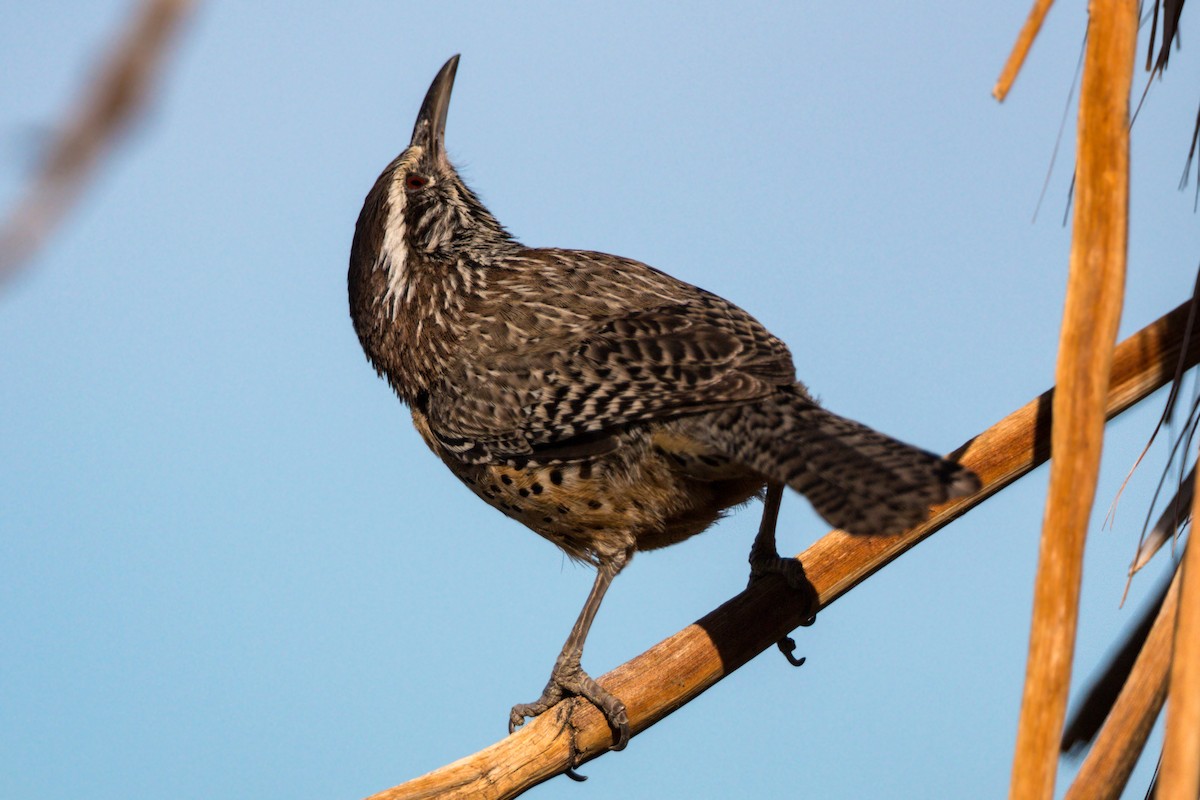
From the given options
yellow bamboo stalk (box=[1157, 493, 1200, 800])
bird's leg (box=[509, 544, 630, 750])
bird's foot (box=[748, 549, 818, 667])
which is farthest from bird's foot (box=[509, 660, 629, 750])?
yellow bamboo stalk (box=[1157, 493, 1200, 800])

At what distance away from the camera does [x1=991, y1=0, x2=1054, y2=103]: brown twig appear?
1543 mm

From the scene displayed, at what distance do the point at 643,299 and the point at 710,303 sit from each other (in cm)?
22

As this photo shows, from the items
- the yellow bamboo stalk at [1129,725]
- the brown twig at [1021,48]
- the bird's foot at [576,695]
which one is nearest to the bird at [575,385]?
the bird's foot at [576,695]

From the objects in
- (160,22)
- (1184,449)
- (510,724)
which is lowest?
(510,724)

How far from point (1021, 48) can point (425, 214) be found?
3.02m

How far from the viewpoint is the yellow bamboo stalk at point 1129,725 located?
5.38ft

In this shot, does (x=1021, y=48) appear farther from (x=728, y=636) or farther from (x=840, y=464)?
(x=728, y=636)

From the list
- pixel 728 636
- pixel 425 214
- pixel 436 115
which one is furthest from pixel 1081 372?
pixel 436 115

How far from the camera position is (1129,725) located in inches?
66.3

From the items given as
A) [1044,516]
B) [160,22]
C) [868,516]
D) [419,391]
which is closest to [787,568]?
[868,516]

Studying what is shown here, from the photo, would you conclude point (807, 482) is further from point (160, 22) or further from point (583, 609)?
point (160, 22)

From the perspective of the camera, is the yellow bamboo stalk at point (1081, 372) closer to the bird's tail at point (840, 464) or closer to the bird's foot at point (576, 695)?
the bird's tail at point (840, 464)

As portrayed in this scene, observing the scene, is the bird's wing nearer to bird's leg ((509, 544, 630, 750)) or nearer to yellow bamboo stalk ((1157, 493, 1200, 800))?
bird's leg ((509, 544, 630, 750))

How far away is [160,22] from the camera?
0.79 m
